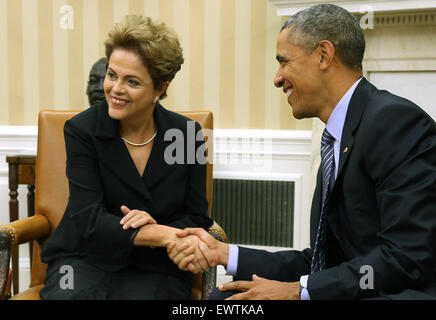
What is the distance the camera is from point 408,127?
4.09 ft

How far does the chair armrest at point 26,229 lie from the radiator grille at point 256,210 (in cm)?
143

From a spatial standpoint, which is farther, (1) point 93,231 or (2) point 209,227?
(2) point 209,227

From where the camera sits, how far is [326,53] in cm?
143

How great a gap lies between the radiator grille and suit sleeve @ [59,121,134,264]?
154cm

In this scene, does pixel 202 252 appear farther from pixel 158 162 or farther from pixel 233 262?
pixel 158 162

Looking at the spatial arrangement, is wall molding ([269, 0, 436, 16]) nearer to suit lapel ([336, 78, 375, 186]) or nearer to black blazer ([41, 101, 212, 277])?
black blazer ([41, 101, 212, 277])

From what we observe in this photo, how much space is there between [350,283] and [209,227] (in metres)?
0.80

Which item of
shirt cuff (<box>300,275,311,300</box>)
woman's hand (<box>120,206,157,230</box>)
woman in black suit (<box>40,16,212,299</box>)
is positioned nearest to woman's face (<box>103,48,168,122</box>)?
woman in black suit (<box>40,16,212,299</box>)

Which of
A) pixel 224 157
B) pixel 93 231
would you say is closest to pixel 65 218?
pixel 93 231

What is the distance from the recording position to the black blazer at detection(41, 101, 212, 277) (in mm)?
1762

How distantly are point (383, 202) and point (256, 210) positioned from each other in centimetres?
207

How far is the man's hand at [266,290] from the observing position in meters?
1.38

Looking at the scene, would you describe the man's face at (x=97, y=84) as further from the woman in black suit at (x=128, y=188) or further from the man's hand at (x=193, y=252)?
the man's hand at (x=193, y=252)
